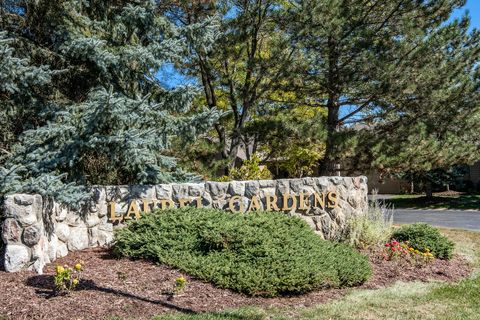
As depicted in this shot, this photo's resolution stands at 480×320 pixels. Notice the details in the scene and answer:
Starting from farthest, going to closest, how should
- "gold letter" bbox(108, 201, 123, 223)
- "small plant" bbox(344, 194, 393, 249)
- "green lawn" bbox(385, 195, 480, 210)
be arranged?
"green lawn" bbox(385, 195, 480, 210), "small plant" bbox(344, 194, 393, 249), "gold letter" bbox(108, 201, 123, 223)

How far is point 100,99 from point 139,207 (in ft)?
6.74

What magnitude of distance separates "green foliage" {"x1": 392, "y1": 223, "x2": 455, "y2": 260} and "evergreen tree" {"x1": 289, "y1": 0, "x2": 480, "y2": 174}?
3.86 metres

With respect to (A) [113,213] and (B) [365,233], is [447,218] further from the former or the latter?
(A) [113,213]

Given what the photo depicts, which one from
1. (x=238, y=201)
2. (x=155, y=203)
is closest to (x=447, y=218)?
(x=238, y=201)

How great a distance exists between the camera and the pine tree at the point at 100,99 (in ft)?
25.1

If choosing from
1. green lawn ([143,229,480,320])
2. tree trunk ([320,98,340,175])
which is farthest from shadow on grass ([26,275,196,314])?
tree trunk ([320,98,340,175])

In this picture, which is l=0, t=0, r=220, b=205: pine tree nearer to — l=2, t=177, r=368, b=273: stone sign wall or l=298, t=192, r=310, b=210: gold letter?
l=2, t=177, r=368, b=273: stone sign wall

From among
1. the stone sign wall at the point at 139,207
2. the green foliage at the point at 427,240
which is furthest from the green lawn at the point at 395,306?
the stone sign wall at the point at 139,207

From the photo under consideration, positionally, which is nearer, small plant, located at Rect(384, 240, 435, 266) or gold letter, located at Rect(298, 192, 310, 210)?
small plant, located at Rect(384, 240, 435, 266)

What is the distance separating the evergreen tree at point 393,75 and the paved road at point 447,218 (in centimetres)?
209

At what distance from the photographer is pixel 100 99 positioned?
7.25 meters

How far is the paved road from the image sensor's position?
14.1 metres

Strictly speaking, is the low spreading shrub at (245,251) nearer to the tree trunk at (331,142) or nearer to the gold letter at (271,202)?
the gold letter at (271,202)

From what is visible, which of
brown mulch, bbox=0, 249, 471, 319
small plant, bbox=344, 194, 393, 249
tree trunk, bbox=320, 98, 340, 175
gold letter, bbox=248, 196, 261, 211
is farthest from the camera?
tree trunk, bbox=320, 98, 340, 175
